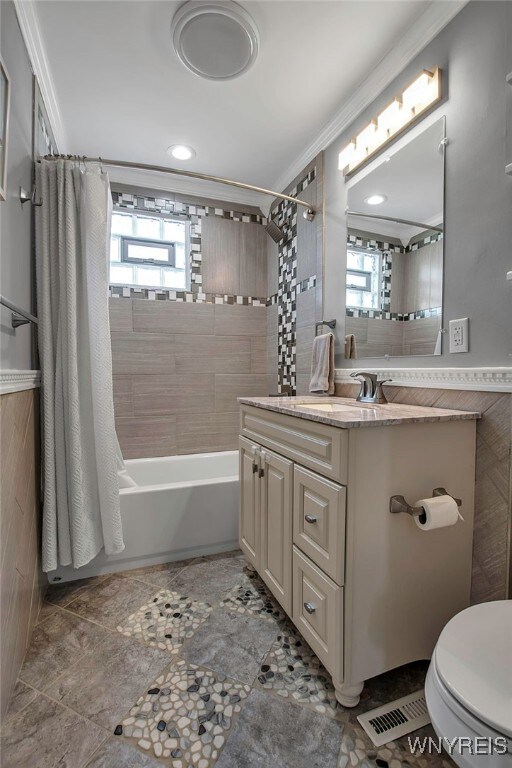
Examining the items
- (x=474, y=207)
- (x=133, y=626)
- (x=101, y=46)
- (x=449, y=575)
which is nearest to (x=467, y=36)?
(x=474, y=207)

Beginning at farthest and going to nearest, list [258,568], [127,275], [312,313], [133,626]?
[127,275] < [312,313] < [258,568] < [133,626]

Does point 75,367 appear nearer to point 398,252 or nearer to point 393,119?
point 398,252

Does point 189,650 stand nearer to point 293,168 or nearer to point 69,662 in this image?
point 69,662

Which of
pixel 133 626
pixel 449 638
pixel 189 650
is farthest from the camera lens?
A: pixel 133 626

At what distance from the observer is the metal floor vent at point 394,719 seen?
101 centimetres

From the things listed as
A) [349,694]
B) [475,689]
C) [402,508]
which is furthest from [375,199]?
[349,694]

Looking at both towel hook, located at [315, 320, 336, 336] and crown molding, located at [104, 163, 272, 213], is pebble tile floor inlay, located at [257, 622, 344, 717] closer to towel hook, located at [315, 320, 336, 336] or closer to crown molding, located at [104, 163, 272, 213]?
towel hook, located at [315, 320, 336, 336]

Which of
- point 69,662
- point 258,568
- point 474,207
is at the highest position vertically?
point 474,207

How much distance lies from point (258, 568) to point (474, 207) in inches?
66.3

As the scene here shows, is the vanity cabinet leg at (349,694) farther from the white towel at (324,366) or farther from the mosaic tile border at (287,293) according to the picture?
the mosaic tile border at (287,293)

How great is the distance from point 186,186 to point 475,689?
9.77ft

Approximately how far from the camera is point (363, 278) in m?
1.81

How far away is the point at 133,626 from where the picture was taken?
4.74 ft

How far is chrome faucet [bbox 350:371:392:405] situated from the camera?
160cm
